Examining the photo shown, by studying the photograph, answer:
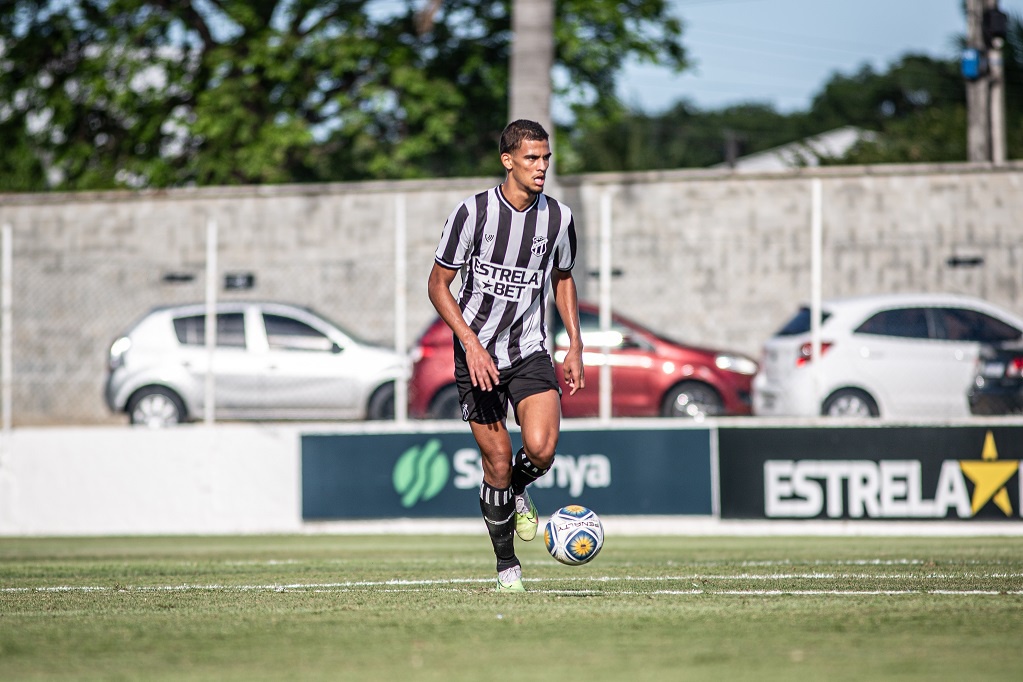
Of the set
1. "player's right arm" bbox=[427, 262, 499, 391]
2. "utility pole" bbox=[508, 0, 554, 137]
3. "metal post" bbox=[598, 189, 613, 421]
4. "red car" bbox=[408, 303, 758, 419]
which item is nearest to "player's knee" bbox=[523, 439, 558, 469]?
"player's right arm" bbox=[427, 262, 499, 391]

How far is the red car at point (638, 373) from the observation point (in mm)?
15249

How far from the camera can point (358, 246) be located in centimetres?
2266

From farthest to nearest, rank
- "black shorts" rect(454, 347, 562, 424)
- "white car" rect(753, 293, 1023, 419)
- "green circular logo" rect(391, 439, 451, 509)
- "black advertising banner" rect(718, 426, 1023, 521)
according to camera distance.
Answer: "green circular logo" rect(391, 439, 451, 509)
"white car" rect(753, 293, 1023, 419)
"black advertising banner" rect(718, 426, 1023, 521)
"black shorts" rect(454, 347, 562, 424)

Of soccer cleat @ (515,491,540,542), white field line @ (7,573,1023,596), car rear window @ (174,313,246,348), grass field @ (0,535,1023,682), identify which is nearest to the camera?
grass field @ (0,535,1023,682)

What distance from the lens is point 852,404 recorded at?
46.2 feet

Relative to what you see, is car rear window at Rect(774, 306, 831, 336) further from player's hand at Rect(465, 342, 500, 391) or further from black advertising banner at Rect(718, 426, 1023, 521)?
player's hand at Rect(465, 342, 500, 391)

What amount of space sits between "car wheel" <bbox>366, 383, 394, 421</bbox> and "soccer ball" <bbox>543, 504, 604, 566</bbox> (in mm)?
9042

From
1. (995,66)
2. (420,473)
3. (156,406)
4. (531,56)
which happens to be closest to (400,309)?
(420,473)

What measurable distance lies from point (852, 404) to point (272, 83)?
17.9m

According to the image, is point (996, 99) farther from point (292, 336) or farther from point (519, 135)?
point (519, 135)

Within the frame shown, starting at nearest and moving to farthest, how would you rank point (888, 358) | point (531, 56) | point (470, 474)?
1. point (470, 474)
2. point (888, 358)
3. point (531, 56)

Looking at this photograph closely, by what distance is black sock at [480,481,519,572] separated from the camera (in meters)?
6.97

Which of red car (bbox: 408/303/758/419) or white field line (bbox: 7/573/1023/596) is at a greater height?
red car (bbox: 408/303/758/419)

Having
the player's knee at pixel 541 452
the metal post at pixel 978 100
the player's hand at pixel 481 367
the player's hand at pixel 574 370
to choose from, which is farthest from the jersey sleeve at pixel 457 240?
the metal post at pixel 978 100
